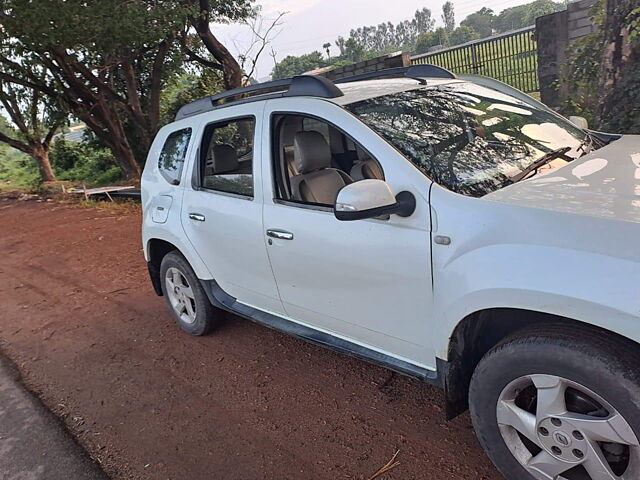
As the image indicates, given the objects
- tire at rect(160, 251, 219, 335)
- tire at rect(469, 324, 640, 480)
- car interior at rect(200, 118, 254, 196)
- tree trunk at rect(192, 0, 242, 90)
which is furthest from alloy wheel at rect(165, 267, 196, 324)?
tree trunk at rect(192, 0, 242, 90)

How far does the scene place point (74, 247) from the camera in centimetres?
838

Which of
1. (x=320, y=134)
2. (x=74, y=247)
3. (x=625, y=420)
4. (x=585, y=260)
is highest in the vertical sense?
(x=320, y=134)

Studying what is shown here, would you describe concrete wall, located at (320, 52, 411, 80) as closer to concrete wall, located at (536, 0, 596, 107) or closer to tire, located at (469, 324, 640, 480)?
concrete wall, located at (536, 0, 596, 107)

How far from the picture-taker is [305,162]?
3219 millimetres

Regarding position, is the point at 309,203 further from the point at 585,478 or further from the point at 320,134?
the point at 585,478

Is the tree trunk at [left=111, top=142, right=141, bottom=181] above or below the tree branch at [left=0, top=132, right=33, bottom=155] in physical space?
below

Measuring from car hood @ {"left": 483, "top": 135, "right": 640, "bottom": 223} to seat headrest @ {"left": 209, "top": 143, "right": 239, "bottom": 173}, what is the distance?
79.2 inches

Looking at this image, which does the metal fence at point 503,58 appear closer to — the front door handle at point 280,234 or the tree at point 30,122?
the front door handle at point 280,234

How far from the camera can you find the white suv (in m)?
1.92

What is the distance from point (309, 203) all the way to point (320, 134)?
590 mm

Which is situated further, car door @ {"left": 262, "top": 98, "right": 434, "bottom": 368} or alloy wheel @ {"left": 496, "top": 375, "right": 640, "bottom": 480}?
car door @ {"left": 262, "top": 98, "right": 434, "bottom": 368}

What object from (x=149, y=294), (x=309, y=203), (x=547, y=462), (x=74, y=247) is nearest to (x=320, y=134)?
(x=309, y=203)

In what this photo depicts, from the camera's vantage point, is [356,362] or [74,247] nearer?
[356,362]

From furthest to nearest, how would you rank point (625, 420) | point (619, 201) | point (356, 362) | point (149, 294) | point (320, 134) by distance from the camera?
point (149, 294), point (356, 362), point (320, 134), point (619, 201), point (625, 420)
